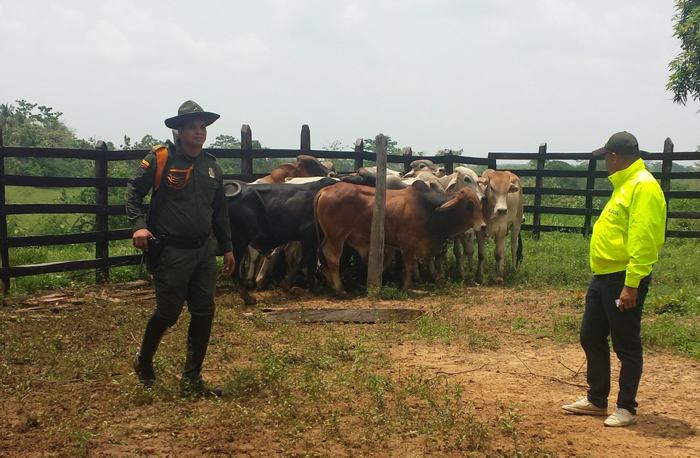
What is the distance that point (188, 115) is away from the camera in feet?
18.5

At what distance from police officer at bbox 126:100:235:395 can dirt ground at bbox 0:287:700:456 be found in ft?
1.82

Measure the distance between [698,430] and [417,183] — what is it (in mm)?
6838

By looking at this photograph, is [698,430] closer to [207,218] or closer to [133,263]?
[207,218]

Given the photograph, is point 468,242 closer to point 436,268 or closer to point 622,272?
point 436,268

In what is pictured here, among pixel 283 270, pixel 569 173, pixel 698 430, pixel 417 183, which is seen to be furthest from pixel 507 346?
pixel 569 173

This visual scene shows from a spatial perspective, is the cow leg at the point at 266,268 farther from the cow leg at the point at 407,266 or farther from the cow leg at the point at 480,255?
the cow leg at the point at 480,255

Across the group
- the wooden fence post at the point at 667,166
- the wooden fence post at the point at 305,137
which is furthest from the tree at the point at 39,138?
the wooden fence post at the point at 667,166

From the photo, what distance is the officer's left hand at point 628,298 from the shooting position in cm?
495

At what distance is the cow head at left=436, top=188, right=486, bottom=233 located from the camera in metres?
11.2

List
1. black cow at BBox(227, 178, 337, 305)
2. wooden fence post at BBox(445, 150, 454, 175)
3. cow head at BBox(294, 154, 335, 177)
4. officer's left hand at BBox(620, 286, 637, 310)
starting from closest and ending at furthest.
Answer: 1. officer's left hand at BBox(620, 286, 637, 310)
2. black cow at BBox(227, 178, 337, 305)
3. cow head at BBox(294, 154, 335, 177)
4. wooden fence post at BBox(445, 150, 454, 175)

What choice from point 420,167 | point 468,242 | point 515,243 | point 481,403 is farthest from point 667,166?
point 481,403

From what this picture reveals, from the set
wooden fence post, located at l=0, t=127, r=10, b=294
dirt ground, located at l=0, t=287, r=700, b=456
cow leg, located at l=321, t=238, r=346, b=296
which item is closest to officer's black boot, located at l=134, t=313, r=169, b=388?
dirt ground, located at l=0, t=287, r=700, b=456

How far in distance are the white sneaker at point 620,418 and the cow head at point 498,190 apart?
7.21m

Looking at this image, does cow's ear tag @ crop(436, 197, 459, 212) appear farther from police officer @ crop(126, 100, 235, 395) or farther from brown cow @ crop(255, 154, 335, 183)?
police officer @ crop(126, 100, 235, 395)
